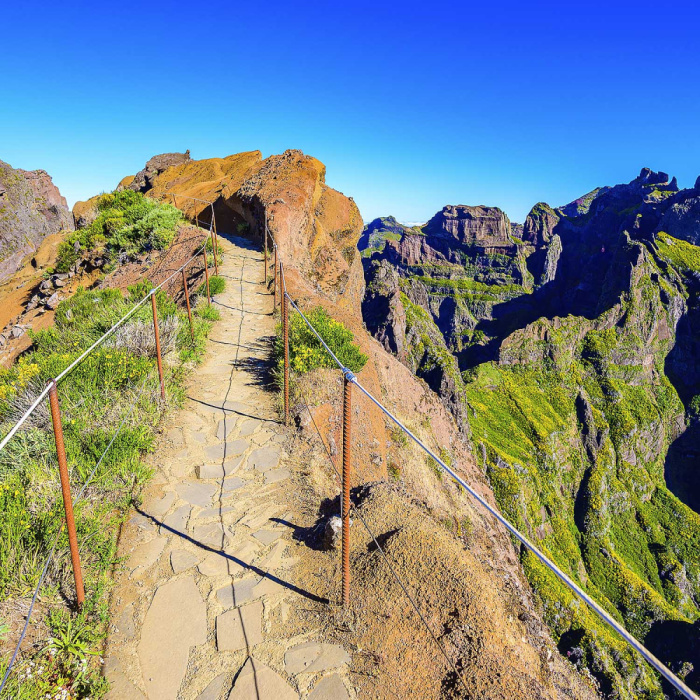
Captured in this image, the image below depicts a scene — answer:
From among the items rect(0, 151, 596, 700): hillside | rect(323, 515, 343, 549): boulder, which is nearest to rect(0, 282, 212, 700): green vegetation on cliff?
rect(0, 151, 596, 700): hillside

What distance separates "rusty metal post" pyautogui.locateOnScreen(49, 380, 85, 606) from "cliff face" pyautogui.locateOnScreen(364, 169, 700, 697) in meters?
33.5

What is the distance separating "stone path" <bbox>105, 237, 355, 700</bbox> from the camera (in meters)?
2.97

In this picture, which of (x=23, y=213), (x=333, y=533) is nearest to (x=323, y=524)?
(x=333, y=533)

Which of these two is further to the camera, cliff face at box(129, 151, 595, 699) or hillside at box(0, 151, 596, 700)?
cliff face at box(129, 151, 595, 699)

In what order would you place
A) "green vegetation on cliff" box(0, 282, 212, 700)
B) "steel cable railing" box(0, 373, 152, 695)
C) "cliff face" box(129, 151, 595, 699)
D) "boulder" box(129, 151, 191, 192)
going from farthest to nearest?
"boulder" box(129, 151, 191, 192), "cliff face" box(129, 151, 595, 699), "green vegetation on cliff" box(0, 282, 212, 700), "steel cable railing" box(0, 373, 152, 695)

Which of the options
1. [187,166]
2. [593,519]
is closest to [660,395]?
[593,519]

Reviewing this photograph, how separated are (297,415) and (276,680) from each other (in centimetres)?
365

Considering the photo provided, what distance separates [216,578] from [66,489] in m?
1.55

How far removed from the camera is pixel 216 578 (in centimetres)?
383

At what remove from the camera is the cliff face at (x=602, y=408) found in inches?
1588

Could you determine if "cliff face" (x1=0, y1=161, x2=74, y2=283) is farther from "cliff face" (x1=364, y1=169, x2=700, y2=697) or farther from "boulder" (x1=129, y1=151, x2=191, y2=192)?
"cliff face" (x1=364, y1=169, x2=700, y2=697)

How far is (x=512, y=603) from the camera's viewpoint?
3.69 m

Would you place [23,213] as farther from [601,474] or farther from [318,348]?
[601,474]

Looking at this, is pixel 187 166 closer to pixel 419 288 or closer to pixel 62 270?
pixel 62 270
